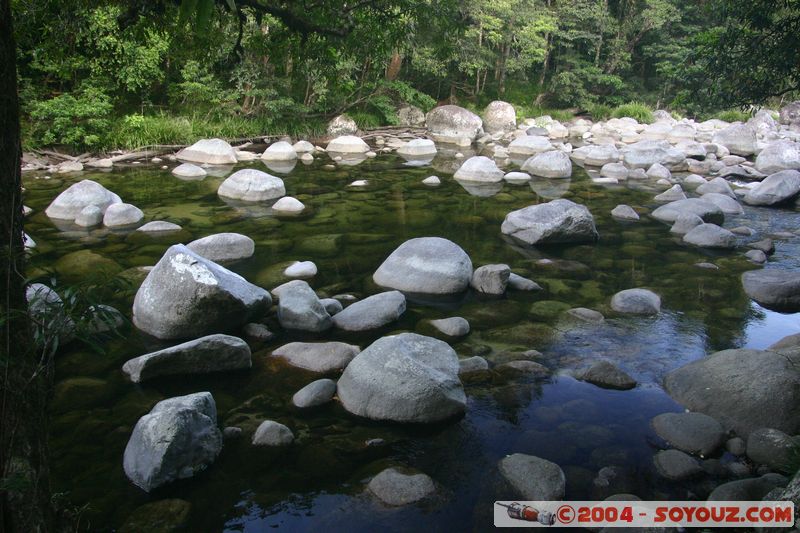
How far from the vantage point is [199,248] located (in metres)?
7.42

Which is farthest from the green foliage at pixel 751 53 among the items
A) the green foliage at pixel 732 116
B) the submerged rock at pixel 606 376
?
the green foliage at pixel 732 116

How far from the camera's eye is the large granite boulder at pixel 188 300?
5277 millimetres

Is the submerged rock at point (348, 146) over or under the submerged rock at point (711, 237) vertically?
over

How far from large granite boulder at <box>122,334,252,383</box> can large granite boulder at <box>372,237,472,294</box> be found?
2245 mm

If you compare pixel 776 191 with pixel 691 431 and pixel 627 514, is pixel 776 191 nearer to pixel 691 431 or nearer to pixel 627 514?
pixel 691 431

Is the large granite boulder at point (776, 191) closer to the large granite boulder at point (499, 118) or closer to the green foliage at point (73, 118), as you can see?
the large granite boulder at point (499, 118)

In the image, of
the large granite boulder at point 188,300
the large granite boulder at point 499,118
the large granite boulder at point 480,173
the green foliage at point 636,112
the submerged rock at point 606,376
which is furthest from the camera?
the green foliage at point 636,112

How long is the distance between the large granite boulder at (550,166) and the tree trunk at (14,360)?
42.2ft

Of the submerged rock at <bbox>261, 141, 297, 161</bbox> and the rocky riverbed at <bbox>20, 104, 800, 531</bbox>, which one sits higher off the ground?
the submerged rock at <bbox>261, 141, 297, 161</bbox>

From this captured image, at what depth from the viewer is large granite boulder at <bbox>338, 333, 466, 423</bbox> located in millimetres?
4305

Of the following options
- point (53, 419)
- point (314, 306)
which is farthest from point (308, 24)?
point (53, 419)

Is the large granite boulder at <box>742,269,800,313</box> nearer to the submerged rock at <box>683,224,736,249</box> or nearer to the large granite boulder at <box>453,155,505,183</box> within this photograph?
the submerged rock at <box>683,224,736,249</box>

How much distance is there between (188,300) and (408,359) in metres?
2.03

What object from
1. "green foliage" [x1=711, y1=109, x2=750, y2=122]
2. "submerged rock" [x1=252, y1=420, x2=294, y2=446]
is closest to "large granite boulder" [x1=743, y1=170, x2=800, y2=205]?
"submerged rock" [x1=252, y1=420, x2=294, y2=446]
